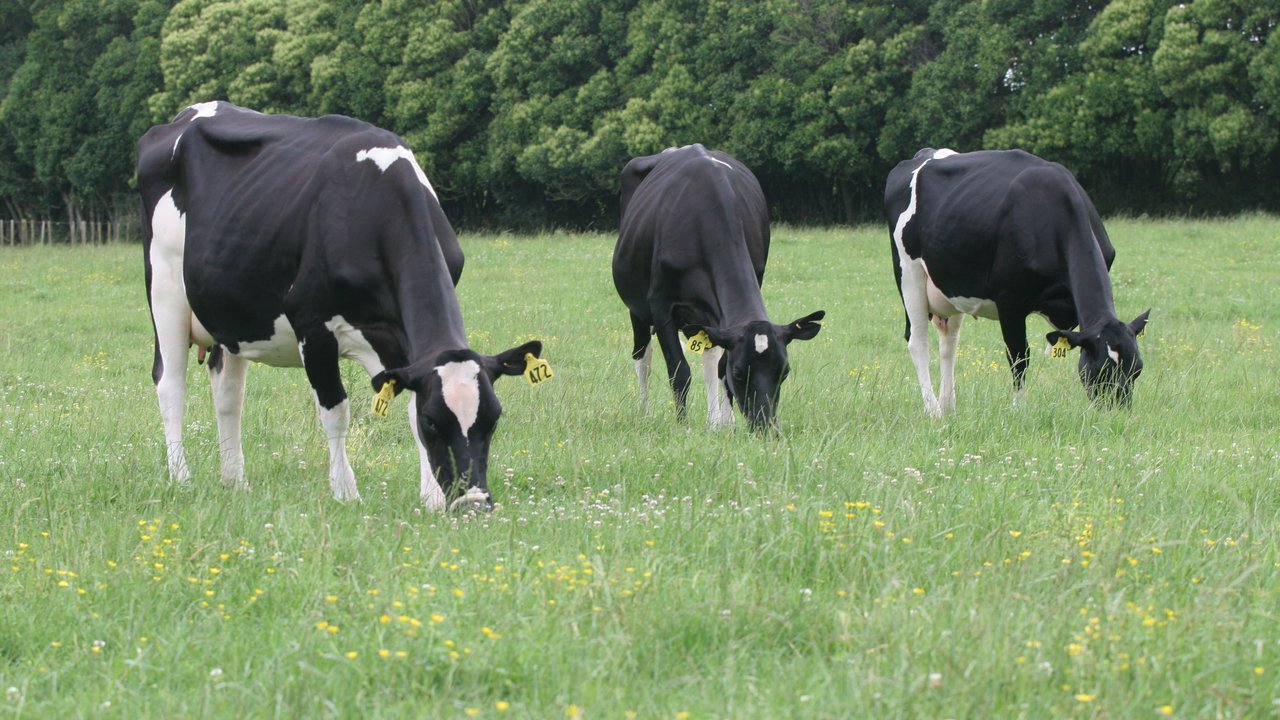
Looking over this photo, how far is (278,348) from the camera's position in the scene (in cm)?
786

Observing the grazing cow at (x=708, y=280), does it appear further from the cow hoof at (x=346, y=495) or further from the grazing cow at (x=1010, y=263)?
the cow hoof at (x=346, y=495)

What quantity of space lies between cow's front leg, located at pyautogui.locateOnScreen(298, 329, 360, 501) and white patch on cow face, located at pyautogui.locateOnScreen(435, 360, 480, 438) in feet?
3.79

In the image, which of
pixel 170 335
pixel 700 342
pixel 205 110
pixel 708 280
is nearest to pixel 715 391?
pixel 708 280

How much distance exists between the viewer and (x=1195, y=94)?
35.1m

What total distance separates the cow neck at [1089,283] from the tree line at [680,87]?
1022 inches

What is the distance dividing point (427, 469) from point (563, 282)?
16868mm

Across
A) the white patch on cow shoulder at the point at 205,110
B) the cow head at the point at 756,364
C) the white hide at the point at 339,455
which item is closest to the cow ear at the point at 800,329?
the cow head at the point at 756,364

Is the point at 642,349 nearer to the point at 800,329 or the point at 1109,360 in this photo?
the point at 800,329

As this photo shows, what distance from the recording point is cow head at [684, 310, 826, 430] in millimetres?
8883

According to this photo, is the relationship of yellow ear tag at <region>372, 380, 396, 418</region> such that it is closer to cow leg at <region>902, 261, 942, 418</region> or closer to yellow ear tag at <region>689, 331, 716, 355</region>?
yellow ear tag at <region>689, 331, 716, 355</region>

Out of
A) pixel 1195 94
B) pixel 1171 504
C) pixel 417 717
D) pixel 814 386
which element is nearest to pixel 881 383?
pixel 814 386

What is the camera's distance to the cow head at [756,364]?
8883 mm

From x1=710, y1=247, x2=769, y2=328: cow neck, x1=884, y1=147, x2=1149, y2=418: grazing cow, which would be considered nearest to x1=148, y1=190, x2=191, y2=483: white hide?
x1=710, y1=247, x2=769, y2=328: cow neck

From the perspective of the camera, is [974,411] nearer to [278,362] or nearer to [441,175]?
[278,362]
